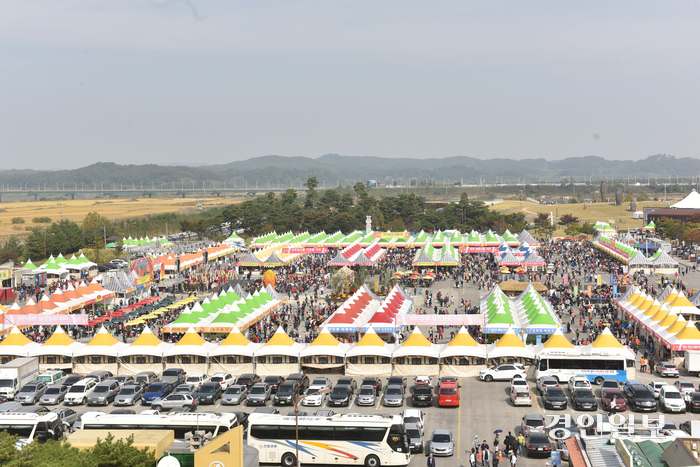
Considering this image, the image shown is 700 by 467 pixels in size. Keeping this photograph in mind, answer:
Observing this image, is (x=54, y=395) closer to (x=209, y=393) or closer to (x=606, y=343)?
(x=209, y=393)

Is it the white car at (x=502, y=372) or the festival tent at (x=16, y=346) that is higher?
the festival tent at (x=16, y=346)

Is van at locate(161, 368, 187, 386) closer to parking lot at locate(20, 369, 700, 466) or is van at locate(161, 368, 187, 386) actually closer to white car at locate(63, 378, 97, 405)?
parking lot at locate(20, 369, 700, 466)

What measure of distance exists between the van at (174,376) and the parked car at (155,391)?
89 cm

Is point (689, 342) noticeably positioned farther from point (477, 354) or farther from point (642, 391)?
point (477, 354)

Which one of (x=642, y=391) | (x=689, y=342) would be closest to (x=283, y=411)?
(x=642, y=391)

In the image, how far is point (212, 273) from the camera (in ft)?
158

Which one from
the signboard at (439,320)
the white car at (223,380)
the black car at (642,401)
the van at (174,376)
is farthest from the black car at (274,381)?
the black car at (642,401)

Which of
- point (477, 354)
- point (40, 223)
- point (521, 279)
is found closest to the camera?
point (477, 354)

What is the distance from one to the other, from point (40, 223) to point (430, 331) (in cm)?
10126

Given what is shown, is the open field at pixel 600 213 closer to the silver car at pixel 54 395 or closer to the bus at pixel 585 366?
the bus at pixel 585 366

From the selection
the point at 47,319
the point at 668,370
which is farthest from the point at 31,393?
the point at 668,370

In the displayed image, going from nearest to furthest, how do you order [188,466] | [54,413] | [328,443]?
[188,466] < [328,443] < [54,413]

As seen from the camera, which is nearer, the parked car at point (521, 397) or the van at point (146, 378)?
the parked car at point (521, 397)

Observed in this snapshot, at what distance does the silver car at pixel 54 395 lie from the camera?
780 inches
